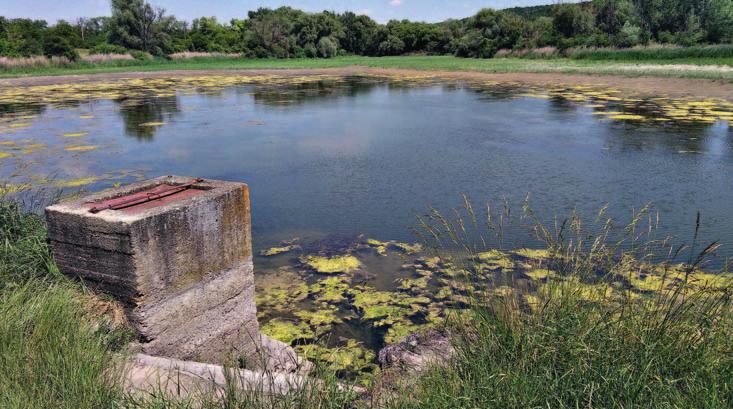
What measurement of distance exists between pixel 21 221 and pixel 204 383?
2.99 meters

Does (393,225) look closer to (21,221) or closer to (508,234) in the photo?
(508,234)

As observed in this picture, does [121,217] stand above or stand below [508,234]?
above

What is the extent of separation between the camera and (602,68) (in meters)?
30.7

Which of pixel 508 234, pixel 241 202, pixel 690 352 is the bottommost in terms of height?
pixel 508 234

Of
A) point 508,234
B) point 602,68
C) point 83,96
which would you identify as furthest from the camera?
point 602,68

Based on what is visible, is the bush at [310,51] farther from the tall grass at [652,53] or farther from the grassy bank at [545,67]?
the tall grass at [652,53]

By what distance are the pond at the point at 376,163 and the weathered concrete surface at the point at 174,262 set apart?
→ 70 cm

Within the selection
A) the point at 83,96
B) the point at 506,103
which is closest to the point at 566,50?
the point at 506,103

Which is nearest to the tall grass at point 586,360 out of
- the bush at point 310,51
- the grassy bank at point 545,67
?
the grassy bank at point 545,67

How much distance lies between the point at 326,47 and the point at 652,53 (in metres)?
32.5

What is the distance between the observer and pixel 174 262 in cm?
374

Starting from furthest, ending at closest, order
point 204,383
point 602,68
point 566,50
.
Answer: point 566,50, point 602,68, point 204,383

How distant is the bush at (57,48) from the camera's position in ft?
131

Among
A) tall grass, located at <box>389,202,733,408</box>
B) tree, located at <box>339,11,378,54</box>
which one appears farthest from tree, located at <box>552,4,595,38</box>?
tall grass, located at <box>389,202,733,408</box>
